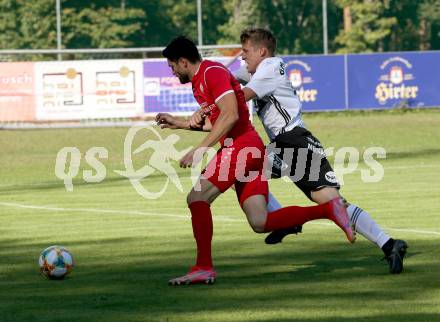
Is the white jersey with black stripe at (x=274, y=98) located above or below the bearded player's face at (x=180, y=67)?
below

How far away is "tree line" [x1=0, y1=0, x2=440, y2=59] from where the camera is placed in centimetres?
7512

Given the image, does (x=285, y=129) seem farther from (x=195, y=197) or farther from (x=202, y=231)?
(x=202, y=231)

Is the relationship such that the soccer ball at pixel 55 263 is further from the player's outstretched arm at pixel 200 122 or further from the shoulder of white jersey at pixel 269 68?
the shoulder of white jersey at pixel 269 68

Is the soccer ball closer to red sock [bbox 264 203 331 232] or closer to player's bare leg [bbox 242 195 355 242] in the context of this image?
player's bare leg [bbox 242 195 355 242]

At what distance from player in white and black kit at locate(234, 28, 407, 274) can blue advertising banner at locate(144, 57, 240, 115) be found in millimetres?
26492

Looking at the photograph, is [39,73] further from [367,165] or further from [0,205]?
[0,205]

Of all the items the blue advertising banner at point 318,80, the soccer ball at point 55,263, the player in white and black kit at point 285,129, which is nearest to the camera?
the soccer ball at point 55,263

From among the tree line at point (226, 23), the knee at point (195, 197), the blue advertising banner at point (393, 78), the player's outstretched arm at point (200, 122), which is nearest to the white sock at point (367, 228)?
the knee at point (195, 197)

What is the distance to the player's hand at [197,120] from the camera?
1065 cm

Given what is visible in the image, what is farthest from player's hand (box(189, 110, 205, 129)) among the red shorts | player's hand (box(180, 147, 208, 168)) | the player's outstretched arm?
player's hand (box(180, 147, 208, 168))

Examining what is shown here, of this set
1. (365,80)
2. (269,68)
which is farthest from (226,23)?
(269,68)

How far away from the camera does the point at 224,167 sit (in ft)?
34.4

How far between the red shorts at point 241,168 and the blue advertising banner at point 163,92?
2720cm

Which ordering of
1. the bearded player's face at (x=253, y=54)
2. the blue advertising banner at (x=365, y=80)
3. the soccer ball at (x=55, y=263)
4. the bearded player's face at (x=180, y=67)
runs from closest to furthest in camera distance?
the bearded player's face at (x=180, y=67), the soccer ball at (x=55, y=263), the bearded player's face at (x=253, y=54), the blue advertising banner at (x=365, y=80)
